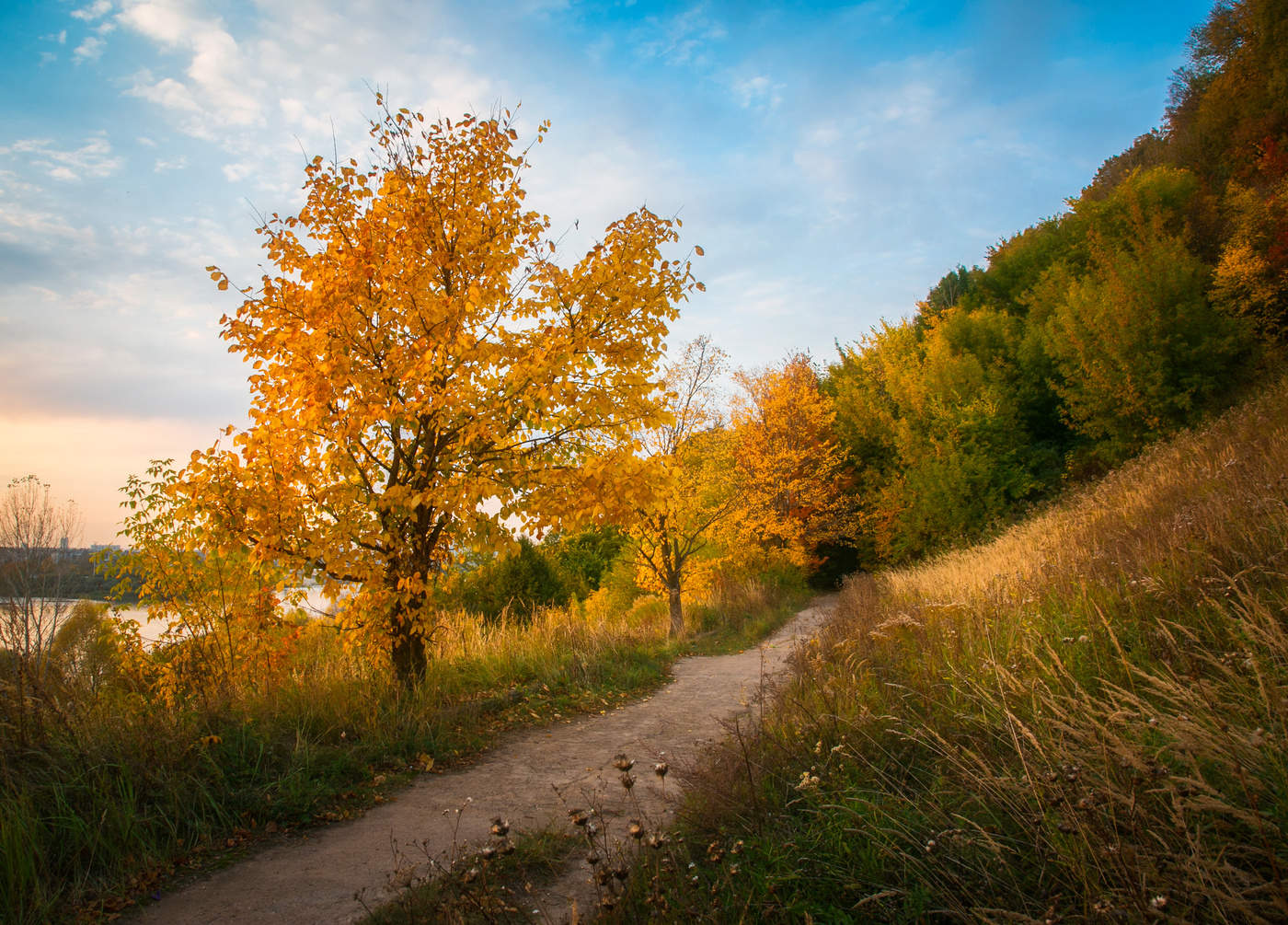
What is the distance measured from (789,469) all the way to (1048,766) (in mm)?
19934

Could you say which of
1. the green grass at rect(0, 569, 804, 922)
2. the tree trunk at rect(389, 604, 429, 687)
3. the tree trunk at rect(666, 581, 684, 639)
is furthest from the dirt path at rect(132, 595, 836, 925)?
Result: the tree trunk at rect(666, 581, 684, 639)

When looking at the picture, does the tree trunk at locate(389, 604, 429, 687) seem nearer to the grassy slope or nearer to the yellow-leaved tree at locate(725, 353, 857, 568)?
the grassy slope

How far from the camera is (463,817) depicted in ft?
12.7

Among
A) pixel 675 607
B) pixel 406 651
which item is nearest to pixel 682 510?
pixel 675 607

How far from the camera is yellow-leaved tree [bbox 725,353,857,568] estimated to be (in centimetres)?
2012

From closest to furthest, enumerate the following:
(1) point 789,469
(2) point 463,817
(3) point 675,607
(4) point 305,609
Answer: (2) point 463,817, (4) point 305,609, (3) point 675,607, (1) point 789,469

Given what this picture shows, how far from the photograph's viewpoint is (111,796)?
3.45m

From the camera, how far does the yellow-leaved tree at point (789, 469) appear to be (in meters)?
20.1

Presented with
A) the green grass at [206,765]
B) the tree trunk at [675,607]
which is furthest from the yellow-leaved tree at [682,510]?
the green grass at [206,765]

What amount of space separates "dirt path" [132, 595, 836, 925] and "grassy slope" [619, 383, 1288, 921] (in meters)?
0.73

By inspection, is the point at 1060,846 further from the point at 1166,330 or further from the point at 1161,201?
the point at 1161,201

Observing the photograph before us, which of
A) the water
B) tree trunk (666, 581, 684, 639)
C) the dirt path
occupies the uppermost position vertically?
the water

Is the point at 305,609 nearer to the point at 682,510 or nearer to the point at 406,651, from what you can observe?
the point at 406,651

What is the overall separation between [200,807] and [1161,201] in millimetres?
38378
